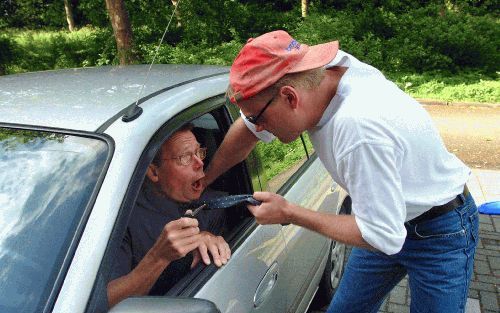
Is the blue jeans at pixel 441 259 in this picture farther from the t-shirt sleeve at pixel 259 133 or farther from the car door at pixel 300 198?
the t-shirt sleeve at pixel 259 133

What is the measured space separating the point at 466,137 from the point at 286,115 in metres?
7.13

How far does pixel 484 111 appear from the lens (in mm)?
9391

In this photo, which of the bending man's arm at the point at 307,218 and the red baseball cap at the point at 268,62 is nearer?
the red baseball cap at the point at 268,62

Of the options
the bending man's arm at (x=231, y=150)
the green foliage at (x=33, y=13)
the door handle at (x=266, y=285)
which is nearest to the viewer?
the door handle at (x=266, y=285)

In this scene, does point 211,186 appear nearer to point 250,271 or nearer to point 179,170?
point 179,170

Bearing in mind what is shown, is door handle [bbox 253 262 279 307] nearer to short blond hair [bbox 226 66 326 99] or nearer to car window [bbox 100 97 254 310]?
car window [bbox 100 97 254 310]

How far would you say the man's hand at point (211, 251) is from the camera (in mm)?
1670

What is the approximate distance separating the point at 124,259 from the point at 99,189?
0.43 m

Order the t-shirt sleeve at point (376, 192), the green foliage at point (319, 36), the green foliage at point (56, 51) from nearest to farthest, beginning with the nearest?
the t-shirt sleeve at point (376, 192) → the green foliage at point (319, 36) → the green foliage at point (56, 51)

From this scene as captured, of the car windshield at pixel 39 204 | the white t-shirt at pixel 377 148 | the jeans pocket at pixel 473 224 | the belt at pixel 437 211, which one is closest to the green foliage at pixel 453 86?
the jeans pocket at pixel 473 224

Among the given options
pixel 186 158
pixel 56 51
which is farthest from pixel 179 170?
pixel 56 51

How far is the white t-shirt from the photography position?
55.4 inches

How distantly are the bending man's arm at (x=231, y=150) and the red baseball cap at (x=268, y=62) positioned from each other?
0.52 meters

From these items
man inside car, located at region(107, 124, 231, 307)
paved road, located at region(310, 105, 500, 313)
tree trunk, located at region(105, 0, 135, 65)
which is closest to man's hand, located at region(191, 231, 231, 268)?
man inside car, located at region(107, 124, 231, 307)
